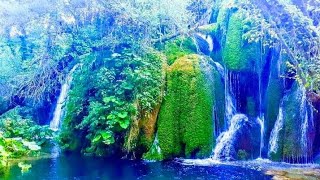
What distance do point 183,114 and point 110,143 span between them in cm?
278

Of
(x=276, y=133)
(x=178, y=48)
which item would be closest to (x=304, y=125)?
(x=276, y=133)

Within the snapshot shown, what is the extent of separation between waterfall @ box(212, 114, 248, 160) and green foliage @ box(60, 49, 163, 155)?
105 inches

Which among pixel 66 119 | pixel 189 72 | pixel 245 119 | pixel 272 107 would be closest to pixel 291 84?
pixel 272 107

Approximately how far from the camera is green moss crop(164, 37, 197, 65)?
48.9 feet

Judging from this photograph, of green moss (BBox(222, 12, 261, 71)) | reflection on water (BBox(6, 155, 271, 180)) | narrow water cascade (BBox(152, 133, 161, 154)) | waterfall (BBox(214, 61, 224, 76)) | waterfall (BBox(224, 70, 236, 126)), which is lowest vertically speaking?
reflection on water (BBox(6, 155, 271, 180))

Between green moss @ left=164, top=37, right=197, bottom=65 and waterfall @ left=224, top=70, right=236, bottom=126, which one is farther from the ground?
green moss @ left=164, top=37, right=197, bottom=65

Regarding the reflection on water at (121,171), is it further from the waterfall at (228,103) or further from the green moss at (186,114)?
the waterfall at (228,103)

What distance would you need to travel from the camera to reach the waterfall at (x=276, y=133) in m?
12.8

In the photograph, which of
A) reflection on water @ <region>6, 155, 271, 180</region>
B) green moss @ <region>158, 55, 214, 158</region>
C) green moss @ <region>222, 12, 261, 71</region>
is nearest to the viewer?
reflection on water @ <region>6, 155, 271, 180</region>

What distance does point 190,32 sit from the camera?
16.2 meters

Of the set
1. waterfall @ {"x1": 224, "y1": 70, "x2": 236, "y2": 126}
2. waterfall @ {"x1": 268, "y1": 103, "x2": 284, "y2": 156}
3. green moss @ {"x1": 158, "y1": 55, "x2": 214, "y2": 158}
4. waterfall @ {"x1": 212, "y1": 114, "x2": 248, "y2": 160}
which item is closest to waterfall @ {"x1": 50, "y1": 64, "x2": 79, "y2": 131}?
green moss @ {"x1": 158, "y1": 55, "x2": 214, "y2": 158}

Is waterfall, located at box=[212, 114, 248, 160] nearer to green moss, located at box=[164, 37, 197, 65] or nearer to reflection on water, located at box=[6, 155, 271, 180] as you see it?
reflection on water, located at box=[6, 155, 271, 180]

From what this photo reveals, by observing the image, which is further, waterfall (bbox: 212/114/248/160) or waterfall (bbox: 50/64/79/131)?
waterfall (bbox: 50/64/79/131)

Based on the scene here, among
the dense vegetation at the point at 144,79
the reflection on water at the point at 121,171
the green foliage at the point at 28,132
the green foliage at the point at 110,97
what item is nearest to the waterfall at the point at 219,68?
the dense vegetation at the point at 144,79
